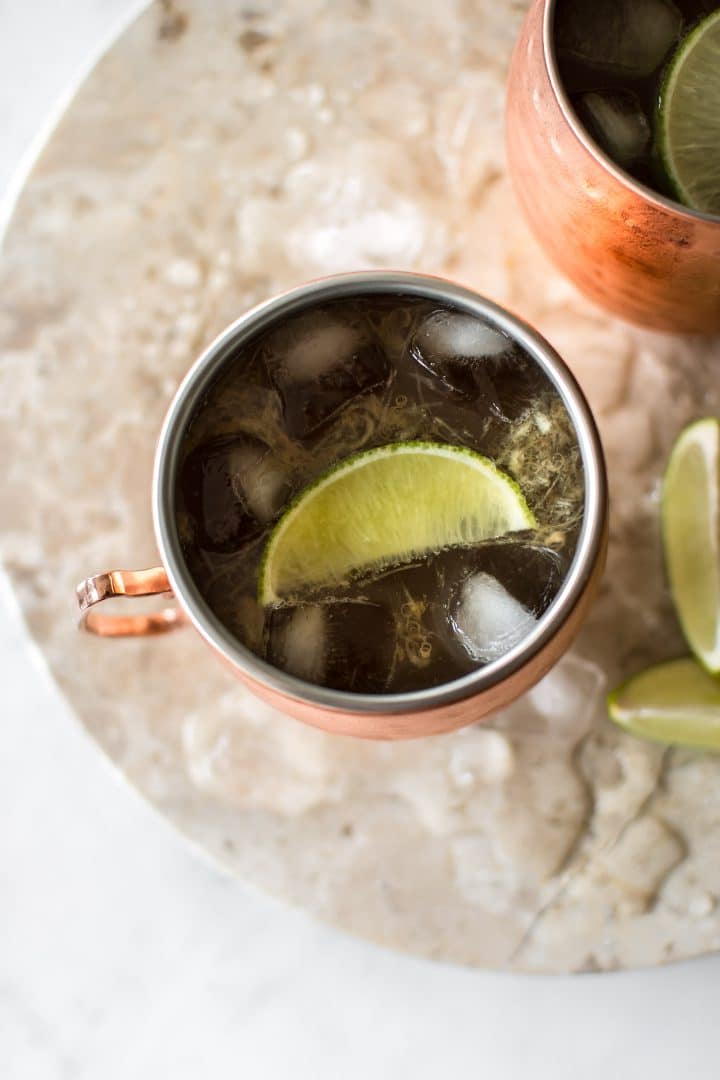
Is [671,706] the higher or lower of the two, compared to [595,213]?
lower

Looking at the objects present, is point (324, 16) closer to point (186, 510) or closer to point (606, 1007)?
point (186, 510)

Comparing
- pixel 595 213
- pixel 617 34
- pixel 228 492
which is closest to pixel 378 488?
pixel 228 492

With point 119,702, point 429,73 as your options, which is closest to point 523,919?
point 119,702

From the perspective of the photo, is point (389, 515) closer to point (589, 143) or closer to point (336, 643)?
point (336, 643)

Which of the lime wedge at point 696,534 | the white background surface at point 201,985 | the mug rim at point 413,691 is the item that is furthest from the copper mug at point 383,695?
the white background surface at point 201,985

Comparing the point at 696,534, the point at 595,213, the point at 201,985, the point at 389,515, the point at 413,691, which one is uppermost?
the point at 595,213

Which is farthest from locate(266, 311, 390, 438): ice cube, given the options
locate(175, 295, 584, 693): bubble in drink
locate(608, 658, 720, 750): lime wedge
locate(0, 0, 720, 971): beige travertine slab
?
locate(608, 658, 720, 750): lime wedge
